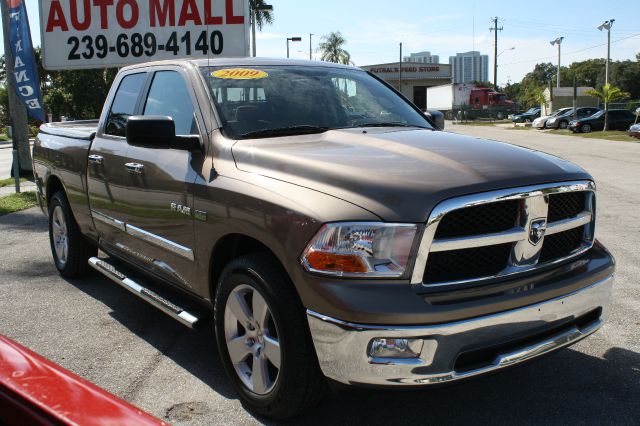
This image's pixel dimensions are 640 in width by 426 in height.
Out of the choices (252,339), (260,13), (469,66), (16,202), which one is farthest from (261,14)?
(469,66)

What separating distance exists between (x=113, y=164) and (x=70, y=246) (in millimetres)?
1558

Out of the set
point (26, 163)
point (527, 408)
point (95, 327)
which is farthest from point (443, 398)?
point (26, 163)

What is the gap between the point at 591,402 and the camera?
10.8 ft

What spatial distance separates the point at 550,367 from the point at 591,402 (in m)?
0.47

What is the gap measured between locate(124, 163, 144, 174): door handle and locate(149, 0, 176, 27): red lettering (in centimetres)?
1043

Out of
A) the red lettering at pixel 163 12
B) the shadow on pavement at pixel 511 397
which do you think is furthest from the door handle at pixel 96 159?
the red lettering at pixel 163 12

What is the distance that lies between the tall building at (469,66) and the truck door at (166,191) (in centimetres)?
16666

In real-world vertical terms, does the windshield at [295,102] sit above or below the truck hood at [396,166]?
above

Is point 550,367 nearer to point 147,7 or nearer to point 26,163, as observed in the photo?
point 147,7

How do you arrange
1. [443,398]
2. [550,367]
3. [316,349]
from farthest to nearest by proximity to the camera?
1. [550,367]
2. [443,398]
3. [316,349]

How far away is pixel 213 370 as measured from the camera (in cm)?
381

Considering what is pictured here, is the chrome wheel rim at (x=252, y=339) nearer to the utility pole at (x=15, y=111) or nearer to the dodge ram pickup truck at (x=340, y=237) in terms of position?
the dodge ram pickup truck at (x=340, y=237)

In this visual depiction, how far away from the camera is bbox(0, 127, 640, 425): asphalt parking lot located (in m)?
3.20

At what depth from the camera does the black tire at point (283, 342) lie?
2766 millimetres
